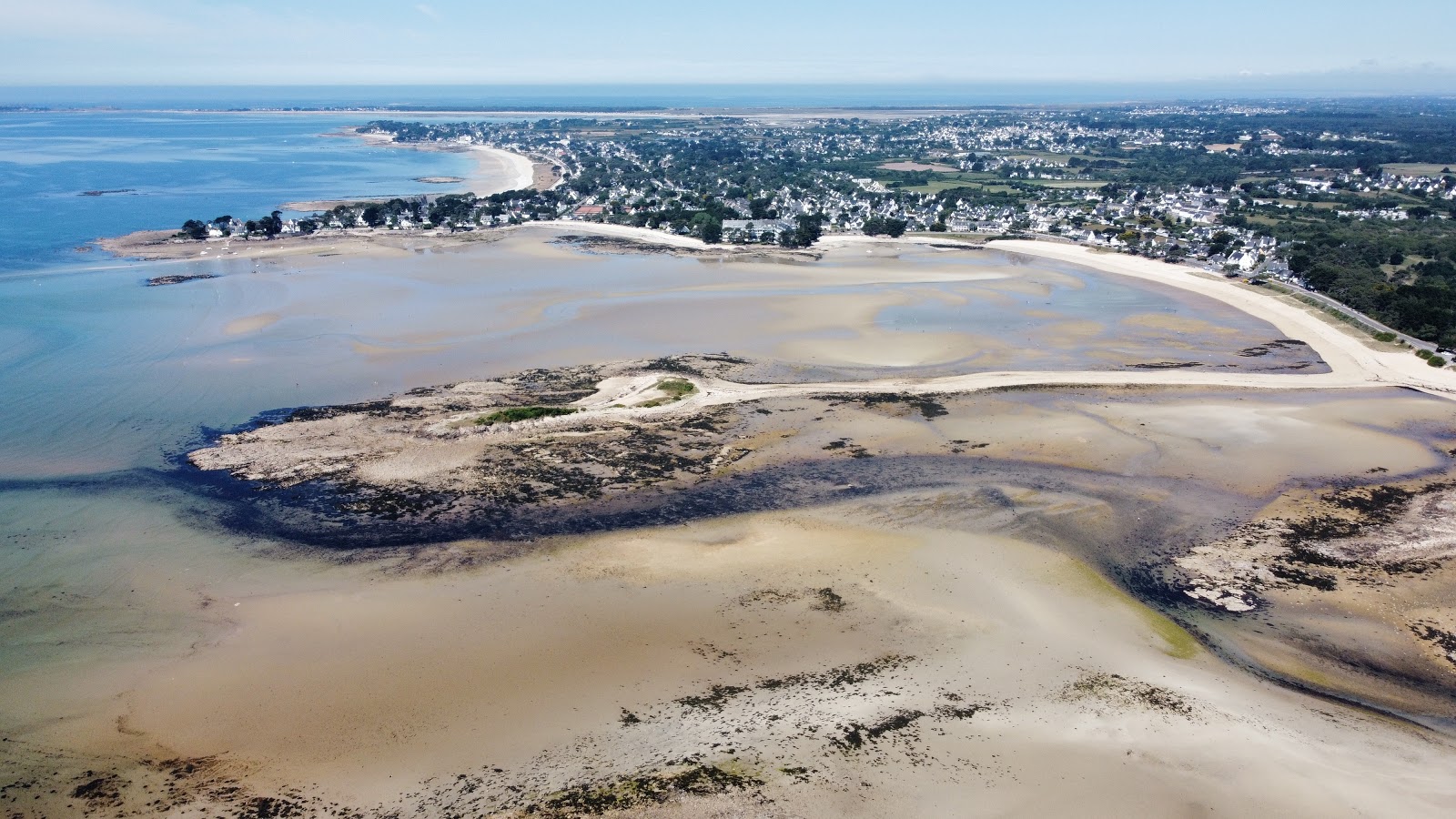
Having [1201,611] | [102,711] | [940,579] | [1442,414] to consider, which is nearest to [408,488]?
[102,711]

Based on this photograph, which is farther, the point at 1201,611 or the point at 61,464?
the point at 61,464

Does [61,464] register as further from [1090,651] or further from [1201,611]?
[1201,611]

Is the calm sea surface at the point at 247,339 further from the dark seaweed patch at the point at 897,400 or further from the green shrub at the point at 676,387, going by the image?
the green shrub at the point at 676,387

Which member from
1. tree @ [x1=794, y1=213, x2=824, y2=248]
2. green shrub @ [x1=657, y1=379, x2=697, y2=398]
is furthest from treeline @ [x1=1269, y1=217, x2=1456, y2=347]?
green shrub @ [x1=657, y1=379, x2=697, y2=398]

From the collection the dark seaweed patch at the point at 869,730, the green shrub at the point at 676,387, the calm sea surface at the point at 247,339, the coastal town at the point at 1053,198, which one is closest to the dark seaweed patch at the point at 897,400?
the calm sea surface at the point at 247,339

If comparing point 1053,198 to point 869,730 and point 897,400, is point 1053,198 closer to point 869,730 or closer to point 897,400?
point 897,400

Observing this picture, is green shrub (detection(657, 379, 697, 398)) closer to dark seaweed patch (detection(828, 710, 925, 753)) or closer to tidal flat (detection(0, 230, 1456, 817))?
tidal flat (detection(0, 230, 1456, 817))
